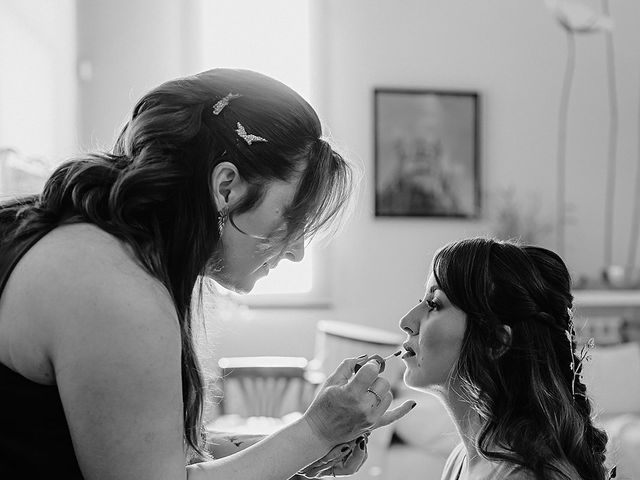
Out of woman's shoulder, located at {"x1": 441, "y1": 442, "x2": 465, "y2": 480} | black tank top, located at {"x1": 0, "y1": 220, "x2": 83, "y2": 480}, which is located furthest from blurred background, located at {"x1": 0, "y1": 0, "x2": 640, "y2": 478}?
black tank top, located at {"x1": 0, "y1": 220, "x2": 83, "y2": 480}

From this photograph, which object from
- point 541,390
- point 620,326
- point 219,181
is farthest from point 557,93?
point 219,181

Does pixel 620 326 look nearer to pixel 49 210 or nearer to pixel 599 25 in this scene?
pixel 599 25

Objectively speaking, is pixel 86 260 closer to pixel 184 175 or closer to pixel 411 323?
pixel 184 175

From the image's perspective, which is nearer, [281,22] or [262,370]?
[262,370]

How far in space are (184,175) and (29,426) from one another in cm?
36

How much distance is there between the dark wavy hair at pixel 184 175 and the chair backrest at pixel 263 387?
235 cm

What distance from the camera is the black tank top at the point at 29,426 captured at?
3.01ft

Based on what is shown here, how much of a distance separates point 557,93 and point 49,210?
3.88m

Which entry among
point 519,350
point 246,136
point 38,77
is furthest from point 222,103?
point 38,77

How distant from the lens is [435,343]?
142 cm

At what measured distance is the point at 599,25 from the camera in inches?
158

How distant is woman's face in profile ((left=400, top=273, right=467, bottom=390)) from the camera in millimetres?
1411

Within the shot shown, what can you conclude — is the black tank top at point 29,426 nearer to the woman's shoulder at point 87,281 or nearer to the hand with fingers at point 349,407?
the woman's shoulder at point 87,281

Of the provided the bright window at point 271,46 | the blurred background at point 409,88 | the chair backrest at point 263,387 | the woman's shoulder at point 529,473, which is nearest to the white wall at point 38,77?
the blurred background at point 409,88
